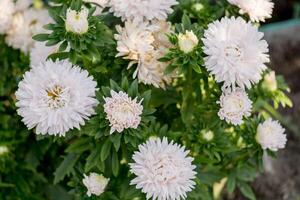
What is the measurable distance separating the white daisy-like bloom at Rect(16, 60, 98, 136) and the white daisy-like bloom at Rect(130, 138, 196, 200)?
8.1 inches

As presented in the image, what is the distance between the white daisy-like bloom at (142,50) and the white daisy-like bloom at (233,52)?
0.19 metres

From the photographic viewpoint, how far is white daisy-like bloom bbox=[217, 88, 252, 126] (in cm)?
188

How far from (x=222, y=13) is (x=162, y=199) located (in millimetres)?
710

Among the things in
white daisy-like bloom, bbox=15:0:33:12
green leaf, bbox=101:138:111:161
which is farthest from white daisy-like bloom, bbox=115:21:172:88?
white daisy-like bloom, bbox=15:0:33:12

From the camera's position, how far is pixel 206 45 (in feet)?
5.96

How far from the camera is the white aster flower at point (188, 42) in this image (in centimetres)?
184

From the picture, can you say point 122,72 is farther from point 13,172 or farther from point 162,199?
point 13,172

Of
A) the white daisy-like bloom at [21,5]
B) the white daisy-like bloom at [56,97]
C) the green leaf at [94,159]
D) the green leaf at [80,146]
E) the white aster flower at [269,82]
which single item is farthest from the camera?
the white daisy-like bloom at [21,5]

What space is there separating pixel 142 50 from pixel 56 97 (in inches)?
12.7

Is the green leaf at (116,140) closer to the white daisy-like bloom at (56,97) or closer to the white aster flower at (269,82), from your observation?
the white daisy-like bloom at (56,97)

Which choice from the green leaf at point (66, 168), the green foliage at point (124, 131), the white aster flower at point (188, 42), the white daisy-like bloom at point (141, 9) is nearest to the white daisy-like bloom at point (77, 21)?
the green foliage at point (124, 131)

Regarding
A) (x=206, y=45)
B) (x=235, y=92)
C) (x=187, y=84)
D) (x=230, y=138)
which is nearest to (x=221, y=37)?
(x=206, y=45)

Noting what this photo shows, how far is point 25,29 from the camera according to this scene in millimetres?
2443

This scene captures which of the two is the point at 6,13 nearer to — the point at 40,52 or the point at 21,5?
the point at 21,5
